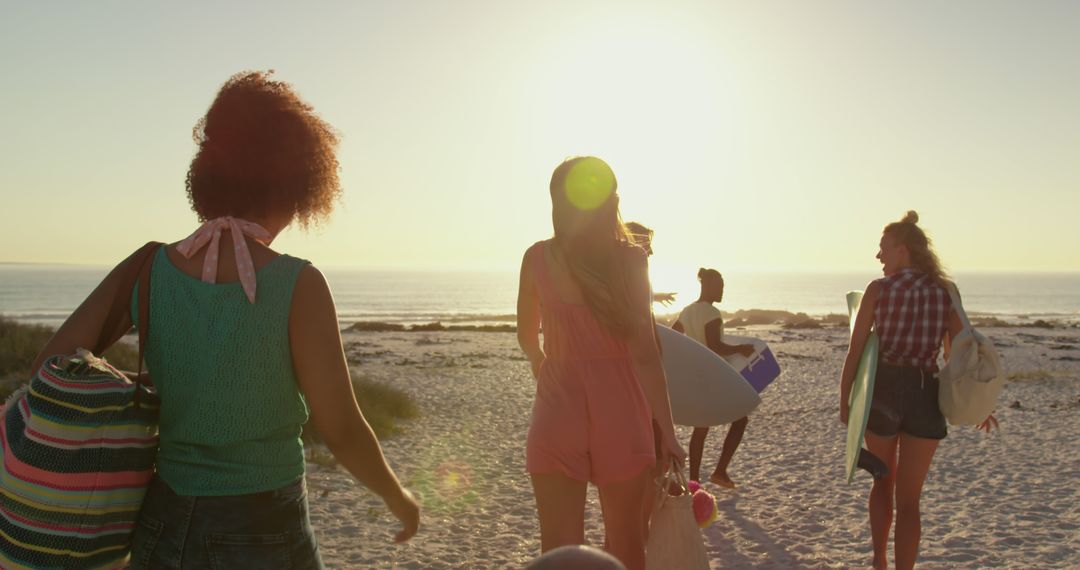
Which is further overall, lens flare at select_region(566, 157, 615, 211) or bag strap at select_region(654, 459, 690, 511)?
bag strap at select_region(654, 459, 690, 511)

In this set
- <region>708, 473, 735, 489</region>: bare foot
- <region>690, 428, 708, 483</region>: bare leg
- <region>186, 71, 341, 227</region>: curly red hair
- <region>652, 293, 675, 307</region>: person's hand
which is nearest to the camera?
<region>186, 71, 341, 227</region>: curly red hair

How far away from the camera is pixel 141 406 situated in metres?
1.84

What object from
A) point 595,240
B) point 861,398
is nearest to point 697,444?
point 861,398

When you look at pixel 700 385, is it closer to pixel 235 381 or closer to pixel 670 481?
pixel 670 481

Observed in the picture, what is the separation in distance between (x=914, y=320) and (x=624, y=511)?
2.40 meters

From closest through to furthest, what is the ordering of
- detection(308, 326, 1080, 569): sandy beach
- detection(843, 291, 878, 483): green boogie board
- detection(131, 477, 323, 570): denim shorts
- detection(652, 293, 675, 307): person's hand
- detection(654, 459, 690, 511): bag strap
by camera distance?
detection(131, 477, 323, 570): denim shorts
detection(654, 459, 690, 511): bag strap
detection(843, 291, 878, 483): green boogie board
detection(652, 293, 675, 307): person's hand
detection(308, 326, 1080, 569): sandy beach

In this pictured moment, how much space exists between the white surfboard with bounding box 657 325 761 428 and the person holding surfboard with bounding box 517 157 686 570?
115 inches

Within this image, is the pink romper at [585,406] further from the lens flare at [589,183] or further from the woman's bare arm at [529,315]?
the lens flare at [589,183]

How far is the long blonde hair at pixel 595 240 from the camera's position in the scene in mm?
3070

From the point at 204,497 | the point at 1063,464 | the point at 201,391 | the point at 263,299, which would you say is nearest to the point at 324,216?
the point at 263,299

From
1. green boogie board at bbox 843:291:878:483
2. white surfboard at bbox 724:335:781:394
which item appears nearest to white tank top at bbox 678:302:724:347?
white surfboard at bbox 724:335:781:394

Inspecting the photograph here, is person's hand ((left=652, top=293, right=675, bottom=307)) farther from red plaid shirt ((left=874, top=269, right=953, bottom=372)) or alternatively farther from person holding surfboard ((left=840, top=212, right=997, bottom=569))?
red plaid shirt ((left=874, top=269, right=953, bottom=372))

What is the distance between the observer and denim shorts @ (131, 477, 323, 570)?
6.14 ft

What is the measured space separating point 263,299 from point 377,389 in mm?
12028
